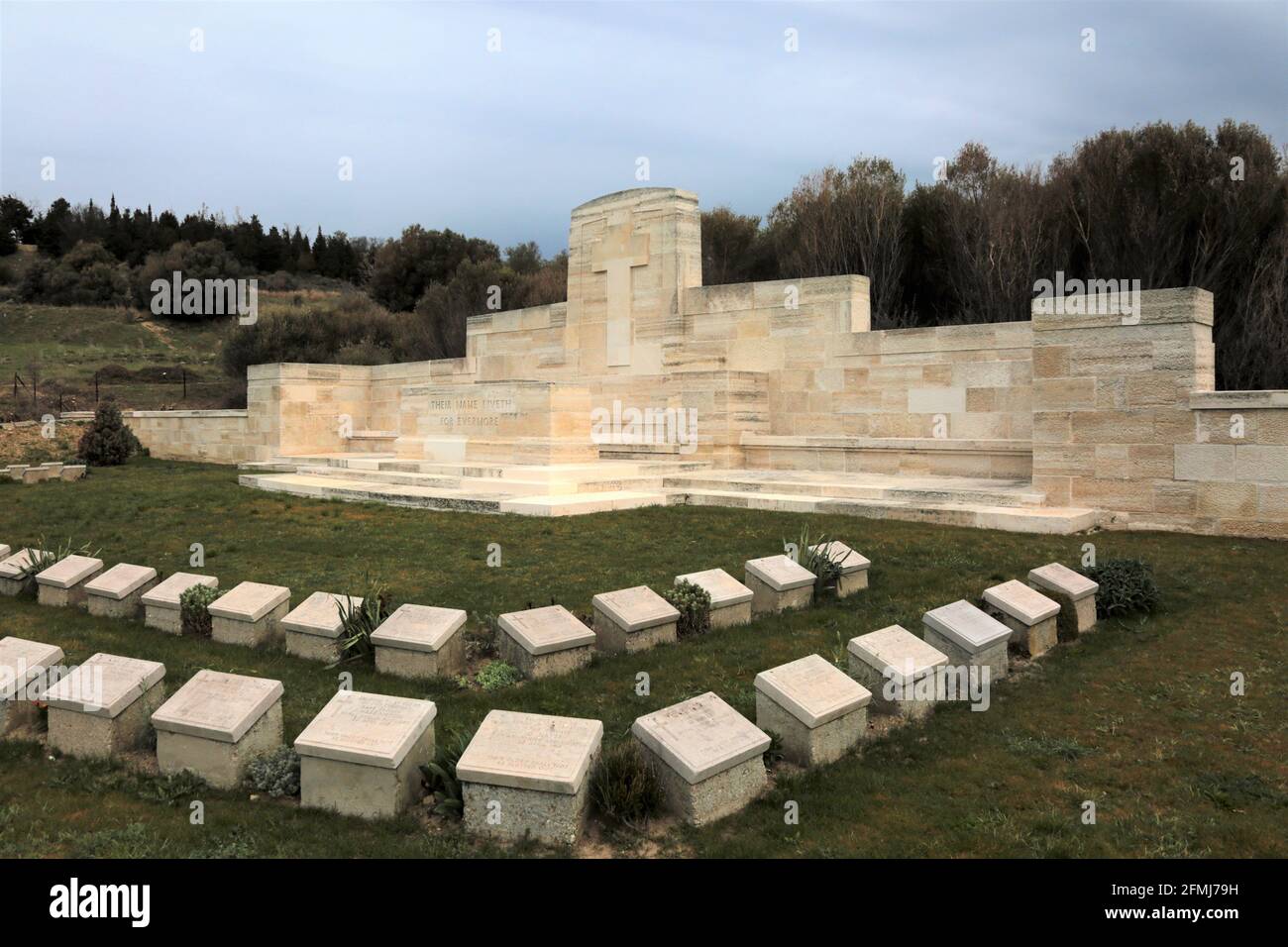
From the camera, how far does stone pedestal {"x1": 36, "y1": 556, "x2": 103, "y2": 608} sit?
8430 mm

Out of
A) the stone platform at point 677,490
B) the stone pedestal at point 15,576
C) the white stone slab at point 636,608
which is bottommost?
the stone pedestal at point 15,576

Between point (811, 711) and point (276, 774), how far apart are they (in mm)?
2734

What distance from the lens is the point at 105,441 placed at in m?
20.7

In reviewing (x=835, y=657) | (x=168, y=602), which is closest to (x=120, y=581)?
(x=168, y=602)

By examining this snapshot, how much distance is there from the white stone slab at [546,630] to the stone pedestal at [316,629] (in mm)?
1227

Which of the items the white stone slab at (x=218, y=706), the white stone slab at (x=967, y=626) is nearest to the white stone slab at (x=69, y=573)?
the white stone slab at (x=218, y=706)

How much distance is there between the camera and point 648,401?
16938mm

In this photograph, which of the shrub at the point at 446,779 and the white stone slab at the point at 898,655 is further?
the white stone slab at the point at 898,655

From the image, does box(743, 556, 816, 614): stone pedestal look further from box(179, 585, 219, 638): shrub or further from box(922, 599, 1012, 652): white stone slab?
box(179, 585, 219, 638): shrub

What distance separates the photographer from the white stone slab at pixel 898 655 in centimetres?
538

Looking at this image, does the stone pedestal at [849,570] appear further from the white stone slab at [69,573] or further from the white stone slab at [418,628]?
the white stone slab at [69,573]

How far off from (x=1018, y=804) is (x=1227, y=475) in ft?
23.5

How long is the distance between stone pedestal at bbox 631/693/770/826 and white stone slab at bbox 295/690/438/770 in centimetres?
108

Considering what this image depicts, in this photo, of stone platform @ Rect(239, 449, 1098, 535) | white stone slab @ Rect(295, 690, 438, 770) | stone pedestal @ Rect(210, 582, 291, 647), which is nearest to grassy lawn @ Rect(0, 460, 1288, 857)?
stone pedestal @ Rect(210, 582, 291, 647)
